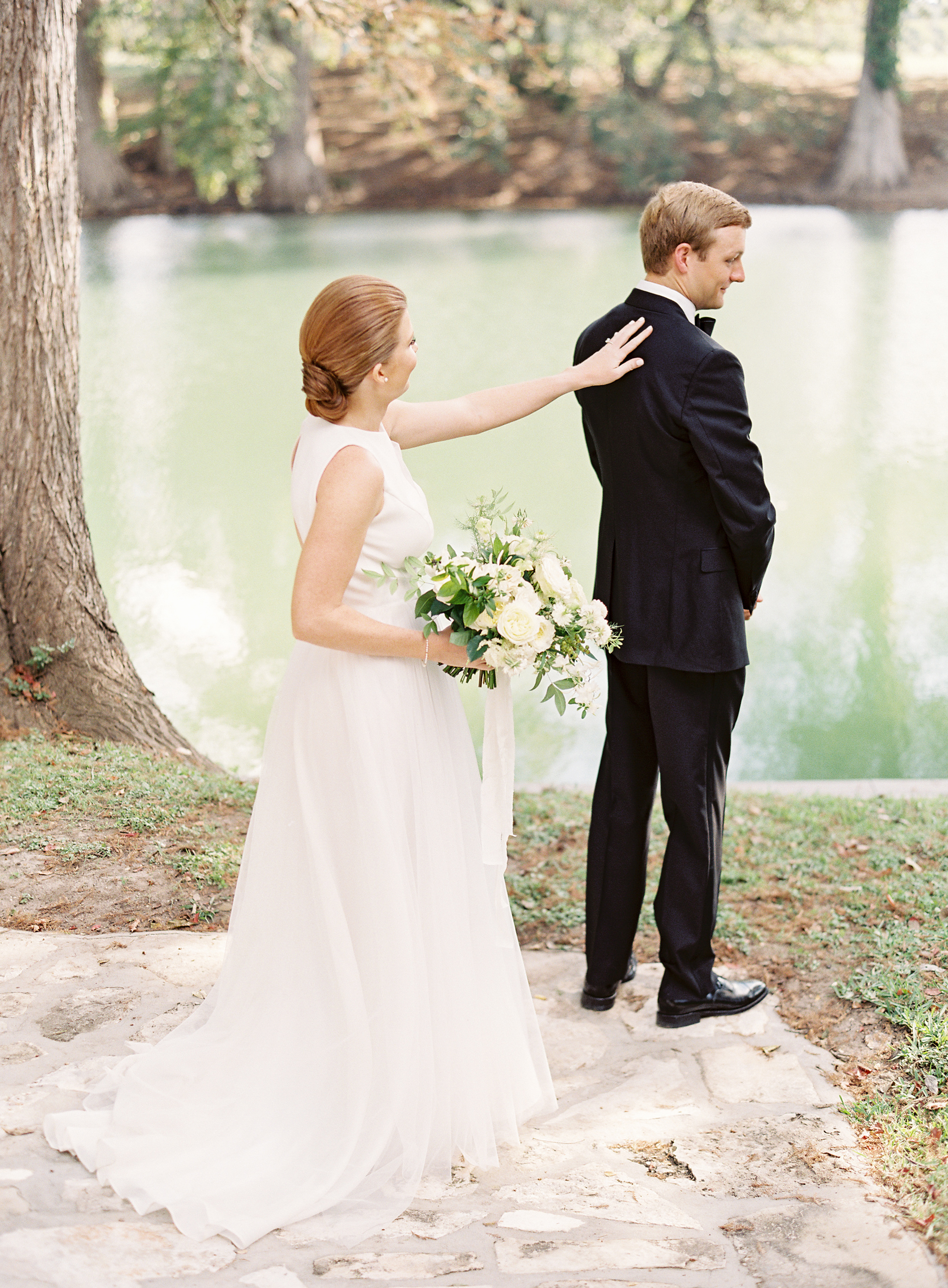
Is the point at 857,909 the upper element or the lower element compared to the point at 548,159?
lower

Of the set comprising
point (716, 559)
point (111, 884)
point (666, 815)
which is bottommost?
point (111, 884)

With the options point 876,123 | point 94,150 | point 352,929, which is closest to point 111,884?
point 352,929

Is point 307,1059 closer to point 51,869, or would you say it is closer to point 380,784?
point 380,784

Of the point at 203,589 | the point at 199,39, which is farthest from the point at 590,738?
the point at 199,39

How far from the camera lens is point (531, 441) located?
13156mm

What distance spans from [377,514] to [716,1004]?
170 cm

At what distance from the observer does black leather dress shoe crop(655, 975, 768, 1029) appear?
3350 millimetres

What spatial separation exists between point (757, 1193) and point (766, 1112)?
1.22ft

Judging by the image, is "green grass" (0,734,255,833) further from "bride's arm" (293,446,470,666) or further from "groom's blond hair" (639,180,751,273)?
"groom's blond hair" (639,180,751,273)

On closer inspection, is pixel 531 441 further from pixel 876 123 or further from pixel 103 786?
pixel 876 123

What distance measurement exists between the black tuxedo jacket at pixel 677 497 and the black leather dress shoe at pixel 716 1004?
3.05ft

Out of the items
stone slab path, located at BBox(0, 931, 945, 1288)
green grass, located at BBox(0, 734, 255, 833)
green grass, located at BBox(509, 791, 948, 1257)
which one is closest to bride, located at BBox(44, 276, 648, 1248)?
stone slab path, located at BBox(0, 931, 945, 1288)

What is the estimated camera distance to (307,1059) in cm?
272

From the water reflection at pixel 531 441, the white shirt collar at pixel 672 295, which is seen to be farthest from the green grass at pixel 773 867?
the water reflection at pixel 531 441
